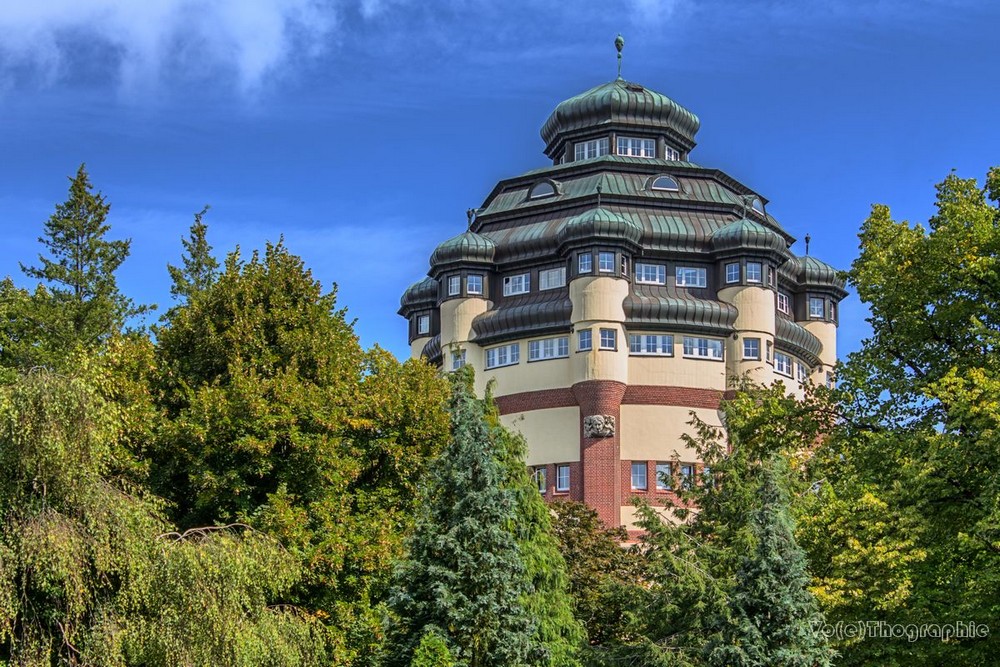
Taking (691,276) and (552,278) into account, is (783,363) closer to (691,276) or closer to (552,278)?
(691,276)

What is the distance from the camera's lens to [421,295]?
82.7 meters

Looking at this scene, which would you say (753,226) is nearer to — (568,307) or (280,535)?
(568,307)

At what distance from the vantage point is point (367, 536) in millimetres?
38156

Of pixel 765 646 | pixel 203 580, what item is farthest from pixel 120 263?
pixel 765 646

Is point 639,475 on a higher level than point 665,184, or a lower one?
lower

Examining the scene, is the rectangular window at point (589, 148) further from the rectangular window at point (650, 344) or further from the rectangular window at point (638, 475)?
the rectangular window at point (638, 475)

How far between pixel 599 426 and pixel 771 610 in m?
42.3

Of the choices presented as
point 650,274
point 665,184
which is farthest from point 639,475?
point 665,184

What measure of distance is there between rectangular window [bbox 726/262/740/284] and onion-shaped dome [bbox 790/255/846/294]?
298 inches

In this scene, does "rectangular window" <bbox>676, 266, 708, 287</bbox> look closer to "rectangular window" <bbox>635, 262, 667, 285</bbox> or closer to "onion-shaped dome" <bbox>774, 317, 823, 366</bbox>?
"rectangular window" <bbox>635, 262, 667, 285</bbox>

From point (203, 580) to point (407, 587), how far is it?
157 inches

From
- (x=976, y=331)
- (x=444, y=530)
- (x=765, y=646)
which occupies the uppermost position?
(x=976, y=331)

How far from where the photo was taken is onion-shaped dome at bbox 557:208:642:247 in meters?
71.2

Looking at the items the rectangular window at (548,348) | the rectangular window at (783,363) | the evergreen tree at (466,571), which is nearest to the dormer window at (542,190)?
the rectangular window at (548,348)
